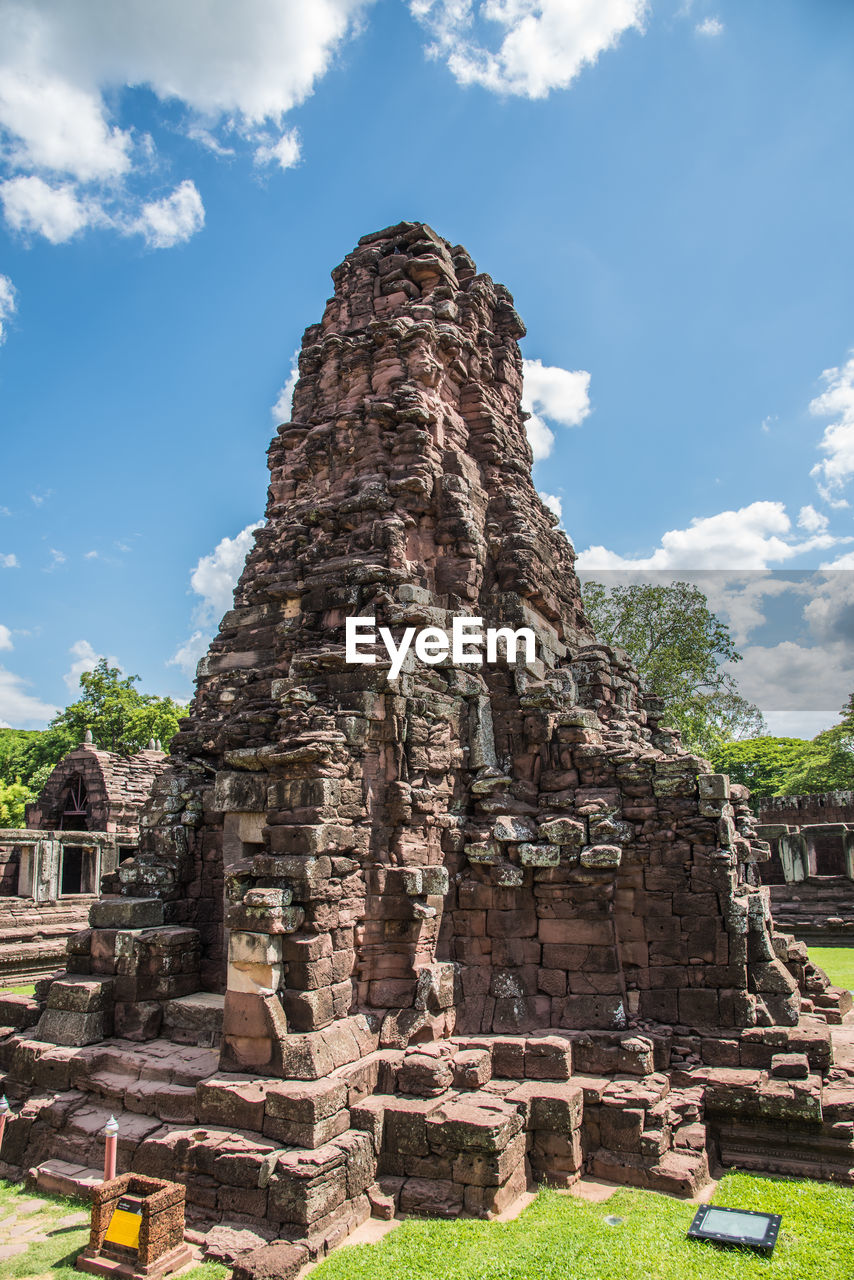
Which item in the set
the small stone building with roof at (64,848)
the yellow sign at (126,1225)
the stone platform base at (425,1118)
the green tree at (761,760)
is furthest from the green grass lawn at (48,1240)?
the green tree at (761,760)

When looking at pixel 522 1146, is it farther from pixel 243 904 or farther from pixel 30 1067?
pixel 30 1067

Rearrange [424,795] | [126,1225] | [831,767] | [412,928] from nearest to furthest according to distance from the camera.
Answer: [126,1225] → [412,928] → [424,795] → [831,767]

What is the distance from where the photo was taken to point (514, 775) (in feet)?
32.4

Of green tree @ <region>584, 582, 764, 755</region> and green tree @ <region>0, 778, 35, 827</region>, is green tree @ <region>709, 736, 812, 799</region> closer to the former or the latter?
green tree @ <region>584, 582, 764, 755</region>

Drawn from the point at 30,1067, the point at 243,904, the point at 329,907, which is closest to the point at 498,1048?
the point at 329,907

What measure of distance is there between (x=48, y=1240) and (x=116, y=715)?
1520 inches

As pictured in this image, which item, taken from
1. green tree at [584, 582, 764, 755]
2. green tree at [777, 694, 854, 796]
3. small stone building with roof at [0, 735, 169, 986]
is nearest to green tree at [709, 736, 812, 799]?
green tree at [777, 694, 854, 796]

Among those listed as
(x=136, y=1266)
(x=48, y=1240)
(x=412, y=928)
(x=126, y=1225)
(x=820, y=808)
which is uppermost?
(x=820, y=808)

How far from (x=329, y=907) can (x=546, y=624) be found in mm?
5764

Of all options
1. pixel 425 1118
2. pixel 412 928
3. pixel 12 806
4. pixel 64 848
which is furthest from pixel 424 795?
pixel 12 806

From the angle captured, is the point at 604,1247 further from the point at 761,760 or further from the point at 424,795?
the point at 761,760

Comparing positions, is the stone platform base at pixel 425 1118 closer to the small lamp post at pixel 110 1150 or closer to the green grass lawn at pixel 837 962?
the small lamp post at pixel 110 1150

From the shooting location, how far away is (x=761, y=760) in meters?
43.1

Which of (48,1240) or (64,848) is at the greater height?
(64,848)
